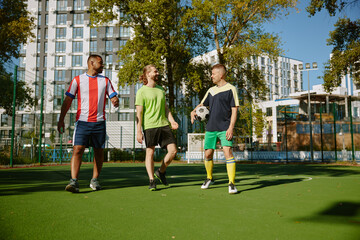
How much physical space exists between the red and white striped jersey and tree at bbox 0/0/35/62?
647 inches

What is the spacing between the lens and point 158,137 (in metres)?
4.40

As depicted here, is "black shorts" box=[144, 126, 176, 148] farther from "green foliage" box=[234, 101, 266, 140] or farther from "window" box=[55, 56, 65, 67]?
"window" box=[55, 56, 65, 67]

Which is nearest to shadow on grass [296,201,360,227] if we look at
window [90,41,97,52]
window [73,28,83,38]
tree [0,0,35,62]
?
tree [0,0,35,62]

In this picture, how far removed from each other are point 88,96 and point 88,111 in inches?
8.3

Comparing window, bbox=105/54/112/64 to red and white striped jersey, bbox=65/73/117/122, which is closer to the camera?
red and white striped jersey, bbox=65/73/117/122

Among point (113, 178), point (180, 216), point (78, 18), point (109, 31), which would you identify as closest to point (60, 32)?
point (78, 18)

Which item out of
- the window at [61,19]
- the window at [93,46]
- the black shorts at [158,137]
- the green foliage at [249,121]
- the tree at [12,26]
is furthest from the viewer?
the window at [61,19]

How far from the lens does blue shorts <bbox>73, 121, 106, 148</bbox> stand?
159 inches

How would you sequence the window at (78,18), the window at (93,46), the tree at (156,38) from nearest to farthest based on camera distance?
the tree at (156,38), the window at (93,46), the window at (78,18)

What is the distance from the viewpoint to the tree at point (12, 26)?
17.7 m

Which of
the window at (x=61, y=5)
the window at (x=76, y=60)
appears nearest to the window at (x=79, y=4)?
the window at (x=61, y=5)

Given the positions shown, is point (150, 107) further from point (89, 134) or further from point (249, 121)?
point (249, 121)

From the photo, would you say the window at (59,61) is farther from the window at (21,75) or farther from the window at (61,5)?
the window at (21,75)

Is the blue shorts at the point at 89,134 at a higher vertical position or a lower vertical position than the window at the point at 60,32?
lower
